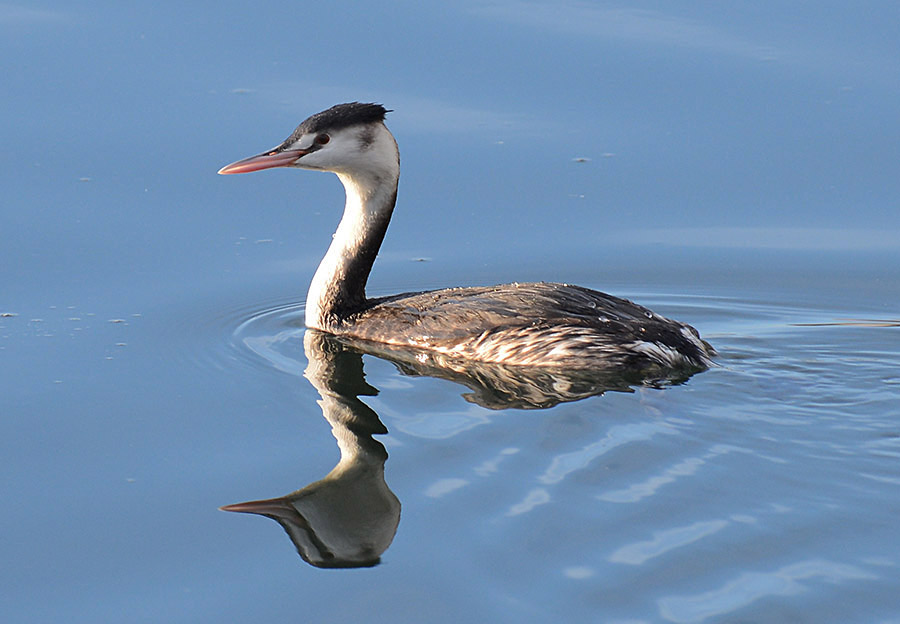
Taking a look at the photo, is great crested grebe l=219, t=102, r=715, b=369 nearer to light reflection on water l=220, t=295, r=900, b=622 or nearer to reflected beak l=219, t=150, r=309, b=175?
reflected beak l=219, t=150, r=309, b=175

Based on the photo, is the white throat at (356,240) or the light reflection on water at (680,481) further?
the white throat at (356,240)

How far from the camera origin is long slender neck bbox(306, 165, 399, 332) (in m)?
8.87

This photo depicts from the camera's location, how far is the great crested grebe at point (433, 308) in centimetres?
792

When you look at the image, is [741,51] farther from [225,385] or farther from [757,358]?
[225,385]

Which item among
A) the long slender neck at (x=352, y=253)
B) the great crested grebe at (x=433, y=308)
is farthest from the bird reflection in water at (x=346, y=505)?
the long slender neck at (x=352, y=253)

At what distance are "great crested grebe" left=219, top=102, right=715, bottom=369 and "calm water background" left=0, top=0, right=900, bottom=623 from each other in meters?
0.37

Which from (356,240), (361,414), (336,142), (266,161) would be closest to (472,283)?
(356,240)

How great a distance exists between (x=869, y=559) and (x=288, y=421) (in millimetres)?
3051

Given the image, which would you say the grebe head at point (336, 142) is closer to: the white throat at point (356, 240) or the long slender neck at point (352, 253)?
the white throat at point (356, 240)

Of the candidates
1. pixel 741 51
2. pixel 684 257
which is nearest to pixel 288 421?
pixel 684 257

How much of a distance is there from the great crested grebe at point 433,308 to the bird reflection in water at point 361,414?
3.6 inches

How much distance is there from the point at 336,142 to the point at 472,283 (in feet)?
4.81

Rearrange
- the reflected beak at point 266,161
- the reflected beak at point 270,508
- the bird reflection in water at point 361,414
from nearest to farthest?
the bird reflection in water at point 361,414 < the reflected beak at point 270,508 < the reflected beak at point 266,161

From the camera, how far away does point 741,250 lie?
9.91 metres
